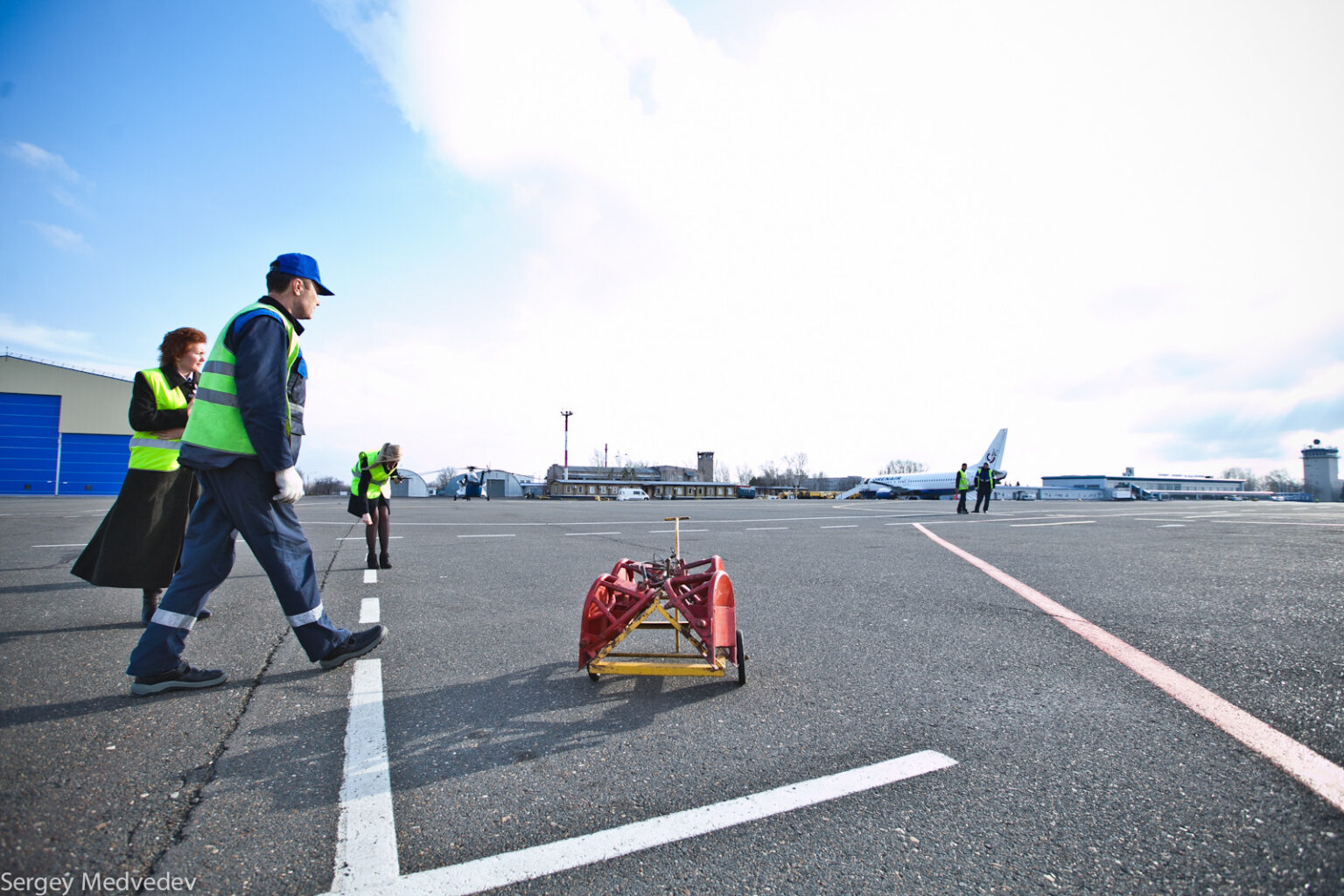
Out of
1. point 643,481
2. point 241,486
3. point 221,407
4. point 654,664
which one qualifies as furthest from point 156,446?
point 643,481

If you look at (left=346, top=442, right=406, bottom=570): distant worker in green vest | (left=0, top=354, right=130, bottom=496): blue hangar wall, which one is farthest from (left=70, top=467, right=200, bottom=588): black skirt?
(left=0, top=354, right=130, bottom=496): blue hangar wall

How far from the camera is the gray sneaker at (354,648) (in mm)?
3316

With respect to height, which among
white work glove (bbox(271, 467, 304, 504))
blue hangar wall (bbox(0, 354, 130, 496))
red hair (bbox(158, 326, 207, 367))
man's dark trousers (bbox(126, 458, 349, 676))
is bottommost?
man's dark trousers (bbox(126, 458, 349, 676))

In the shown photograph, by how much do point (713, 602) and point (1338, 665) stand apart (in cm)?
355

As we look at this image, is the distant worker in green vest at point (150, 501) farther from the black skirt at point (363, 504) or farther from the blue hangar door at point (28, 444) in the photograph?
the blue hangar door at point (28, 444)

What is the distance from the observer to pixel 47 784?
2.05 meters

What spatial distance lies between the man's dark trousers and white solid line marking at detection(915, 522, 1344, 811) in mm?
4240

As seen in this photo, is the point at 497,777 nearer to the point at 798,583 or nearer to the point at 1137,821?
the point at 1137,821

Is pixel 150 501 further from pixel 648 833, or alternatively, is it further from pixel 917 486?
pixel 917 486

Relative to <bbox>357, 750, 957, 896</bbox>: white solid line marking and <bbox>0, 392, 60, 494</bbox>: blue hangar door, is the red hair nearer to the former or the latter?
<bbox>357, 750, 957, 896</bbox>: white solid line marking

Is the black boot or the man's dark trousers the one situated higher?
the man's dark trousers

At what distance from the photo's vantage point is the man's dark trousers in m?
3.01

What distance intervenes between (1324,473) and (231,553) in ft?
337

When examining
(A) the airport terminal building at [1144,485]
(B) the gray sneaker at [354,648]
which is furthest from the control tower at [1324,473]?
(B) the gray sneaker at [354,648]
